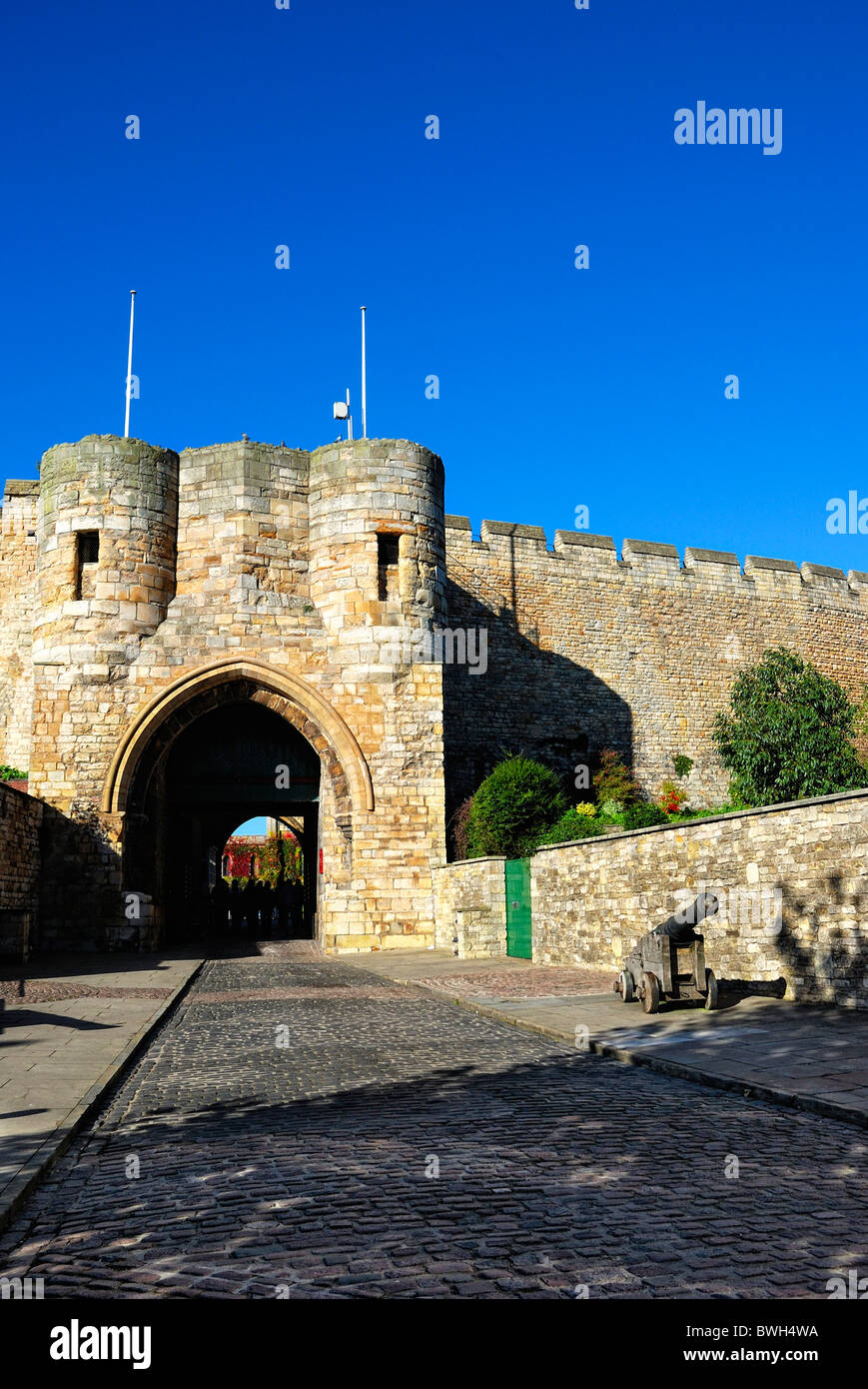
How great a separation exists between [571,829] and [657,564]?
15.0m

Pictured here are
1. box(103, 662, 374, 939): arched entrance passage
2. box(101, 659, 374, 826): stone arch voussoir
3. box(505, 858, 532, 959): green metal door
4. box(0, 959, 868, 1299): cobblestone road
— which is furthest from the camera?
box(103, 662, 374, 939): arched entrance passage

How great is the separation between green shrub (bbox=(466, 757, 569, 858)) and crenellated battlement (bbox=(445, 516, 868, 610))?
9.33 metres

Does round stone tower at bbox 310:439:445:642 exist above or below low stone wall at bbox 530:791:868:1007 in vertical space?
above

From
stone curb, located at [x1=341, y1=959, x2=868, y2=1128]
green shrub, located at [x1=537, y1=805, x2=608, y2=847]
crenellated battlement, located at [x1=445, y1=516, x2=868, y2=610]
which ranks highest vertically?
crenellated battlement, located at [x1=445, y1=516, x2=868, y2=610]

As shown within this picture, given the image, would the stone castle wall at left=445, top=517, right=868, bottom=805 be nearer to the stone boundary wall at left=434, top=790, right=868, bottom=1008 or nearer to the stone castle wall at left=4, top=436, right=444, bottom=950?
the stone castle wall at left=4, top=436, right=444, bottom=950

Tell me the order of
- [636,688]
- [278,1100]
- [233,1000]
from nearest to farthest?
[278,1100], [233,1000], [636,688]

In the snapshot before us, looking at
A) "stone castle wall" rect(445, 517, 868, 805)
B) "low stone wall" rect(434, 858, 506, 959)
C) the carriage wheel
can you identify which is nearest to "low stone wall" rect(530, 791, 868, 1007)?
the carriage wheel

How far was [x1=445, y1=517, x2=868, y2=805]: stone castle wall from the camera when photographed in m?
27.5

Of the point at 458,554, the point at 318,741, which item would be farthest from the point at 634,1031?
the point at 458,554

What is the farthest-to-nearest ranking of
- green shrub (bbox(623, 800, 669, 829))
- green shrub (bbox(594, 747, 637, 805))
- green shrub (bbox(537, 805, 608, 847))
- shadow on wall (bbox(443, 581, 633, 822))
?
1. shadow on wall (bbox(443, 581, 633, 822))
2. green shrub (bbox(594, 747, 637, 805))
3. green shrub (bbox(623, 800, 669, 829))
4. green shrub (bbox(537, 805, 608, 847))

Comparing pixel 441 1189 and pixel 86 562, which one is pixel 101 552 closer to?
pixel 86 562

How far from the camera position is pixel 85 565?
19500 millimetres
